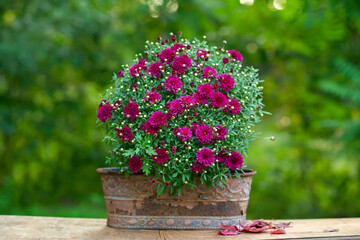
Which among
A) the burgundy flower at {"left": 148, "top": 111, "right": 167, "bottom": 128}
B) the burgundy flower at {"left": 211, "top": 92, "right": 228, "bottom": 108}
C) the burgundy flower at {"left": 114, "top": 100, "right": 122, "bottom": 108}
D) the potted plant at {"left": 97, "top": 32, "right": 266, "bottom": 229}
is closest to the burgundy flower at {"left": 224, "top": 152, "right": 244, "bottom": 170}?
the potted plant at {"left": 97, "top": 32, "right": 266, "bottom": 229}

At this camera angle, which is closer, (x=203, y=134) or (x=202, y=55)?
(x=203, y=134)

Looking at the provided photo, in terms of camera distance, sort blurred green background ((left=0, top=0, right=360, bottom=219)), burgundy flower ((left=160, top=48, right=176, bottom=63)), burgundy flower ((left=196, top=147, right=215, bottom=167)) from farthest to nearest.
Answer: blurred green background ((left=0, top=0, right=360, bottom=219)) → burgundy flower ((left=160, top=48, right=176, bottom=63)) → burgundy flower ((left=196, top=147, right=215, bottom=167))

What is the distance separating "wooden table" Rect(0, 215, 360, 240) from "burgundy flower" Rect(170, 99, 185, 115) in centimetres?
58

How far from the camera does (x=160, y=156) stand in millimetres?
1892

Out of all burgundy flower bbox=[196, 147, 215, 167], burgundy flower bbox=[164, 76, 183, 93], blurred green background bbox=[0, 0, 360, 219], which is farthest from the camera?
blurred green background bbox=[0, 0, 360, 219]

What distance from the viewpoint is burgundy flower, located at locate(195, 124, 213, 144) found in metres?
1.89

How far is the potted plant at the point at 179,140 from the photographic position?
6.30 feet

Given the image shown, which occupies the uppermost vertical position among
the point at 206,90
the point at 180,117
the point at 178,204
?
the point at 206,90

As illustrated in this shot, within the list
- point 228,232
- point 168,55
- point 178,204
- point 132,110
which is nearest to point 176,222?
point 178,204

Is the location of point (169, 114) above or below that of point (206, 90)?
below

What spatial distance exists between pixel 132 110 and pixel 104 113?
155 millimetres

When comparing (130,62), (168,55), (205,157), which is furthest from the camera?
(130,62)

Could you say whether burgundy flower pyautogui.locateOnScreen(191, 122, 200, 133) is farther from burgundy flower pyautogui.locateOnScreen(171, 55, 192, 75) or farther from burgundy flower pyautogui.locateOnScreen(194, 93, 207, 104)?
burgundy flower pyautogui.locateOnScreen(171, 55, 192, 75)

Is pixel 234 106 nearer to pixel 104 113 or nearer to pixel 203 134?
pixel 203 134
